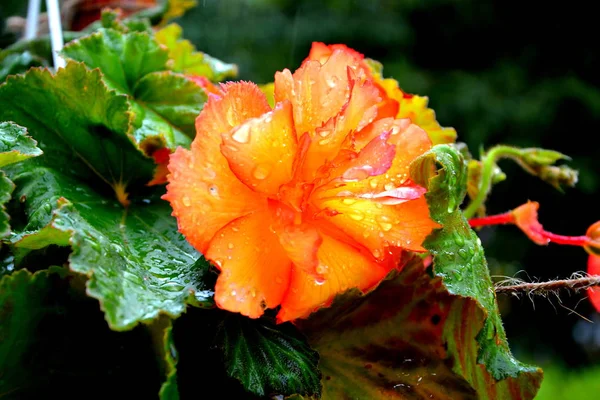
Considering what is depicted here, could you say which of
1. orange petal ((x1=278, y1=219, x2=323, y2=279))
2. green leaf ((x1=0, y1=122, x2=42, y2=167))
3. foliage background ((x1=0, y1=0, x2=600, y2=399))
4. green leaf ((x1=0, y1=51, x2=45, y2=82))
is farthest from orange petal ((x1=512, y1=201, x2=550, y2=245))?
foliage background ((x1=0, y1=0, x2=600, y2=399))

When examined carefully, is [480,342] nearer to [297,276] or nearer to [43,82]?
[297,276]

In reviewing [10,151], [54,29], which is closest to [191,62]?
[54,29]

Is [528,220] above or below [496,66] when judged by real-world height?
above

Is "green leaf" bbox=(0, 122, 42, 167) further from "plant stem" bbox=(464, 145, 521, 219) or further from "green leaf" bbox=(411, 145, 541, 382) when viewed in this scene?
"plant stem" bbox=(464, 145, 521, 219)

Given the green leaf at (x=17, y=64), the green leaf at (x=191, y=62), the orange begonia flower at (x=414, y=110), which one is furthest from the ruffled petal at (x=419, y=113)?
the green leaf at (x=17, y=64)

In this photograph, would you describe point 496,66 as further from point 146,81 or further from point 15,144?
point 15,144
